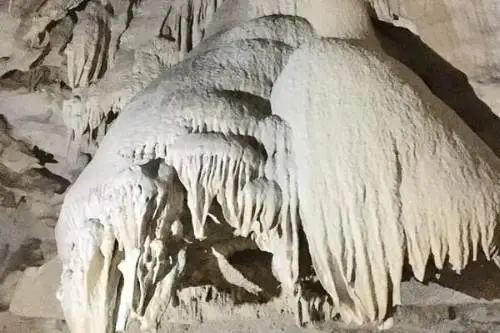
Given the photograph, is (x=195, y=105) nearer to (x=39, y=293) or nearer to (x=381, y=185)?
(x=381, y=185)

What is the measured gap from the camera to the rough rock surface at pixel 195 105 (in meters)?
1.31

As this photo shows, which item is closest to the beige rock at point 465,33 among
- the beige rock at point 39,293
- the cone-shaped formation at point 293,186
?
the cone-shaped formation at point 293,186

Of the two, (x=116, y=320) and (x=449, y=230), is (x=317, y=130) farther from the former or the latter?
(x=116, y=320)

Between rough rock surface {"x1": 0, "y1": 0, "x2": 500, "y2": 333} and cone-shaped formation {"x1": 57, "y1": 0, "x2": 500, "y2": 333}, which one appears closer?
cone-shaped formation {"x1": 57, "y1": 0, "x2": 500, "y2": 333}

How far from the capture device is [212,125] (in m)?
1.26

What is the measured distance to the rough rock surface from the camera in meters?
1.31

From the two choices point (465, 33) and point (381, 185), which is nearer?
point (381, 185)

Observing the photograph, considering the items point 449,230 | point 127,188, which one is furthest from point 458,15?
point 127,188

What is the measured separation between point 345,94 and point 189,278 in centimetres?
54

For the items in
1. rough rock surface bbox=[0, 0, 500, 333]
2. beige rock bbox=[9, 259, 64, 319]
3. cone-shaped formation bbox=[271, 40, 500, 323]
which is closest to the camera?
cone-shaped formation bbox=[271, 40, 500, 323]

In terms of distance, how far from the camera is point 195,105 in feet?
4.20

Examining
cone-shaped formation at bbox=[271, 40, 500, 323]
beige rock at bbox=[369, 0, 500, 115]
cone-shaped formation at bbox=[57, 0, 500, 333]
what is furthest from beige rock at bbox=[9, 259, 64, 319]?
beige rock at bbox=[369, 0, 500, 115]

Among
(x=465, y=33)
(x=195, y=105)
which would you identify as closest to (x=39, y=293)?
(x=195, y=105)

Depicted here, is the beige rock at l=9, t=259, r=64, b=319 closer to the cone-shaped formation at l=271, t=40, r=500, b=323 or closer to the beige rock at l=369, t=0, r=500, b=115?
the cone-shaped formation at l=271, t=40, r=500, b=323
